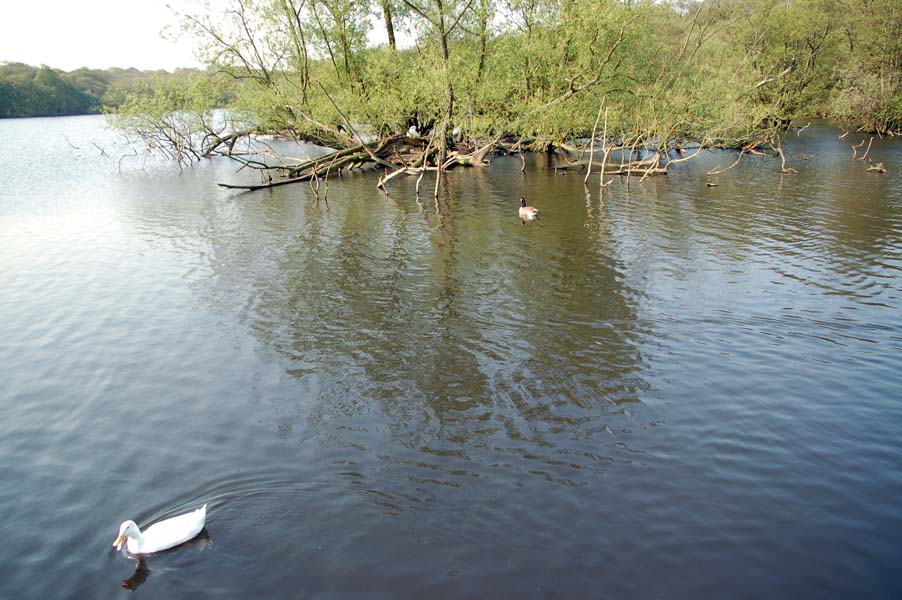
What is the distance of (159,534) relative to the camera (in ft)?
26.2

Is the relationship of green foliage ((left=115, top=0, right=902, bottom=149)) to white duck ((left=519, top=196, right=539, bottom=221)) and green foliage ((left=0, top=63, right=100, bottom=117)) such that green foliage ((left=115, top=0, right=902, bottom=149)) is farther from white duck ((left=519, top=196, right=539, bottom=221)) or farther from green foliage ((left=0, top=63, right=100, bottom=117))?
green foliage ((left=0, top=63, right=100, bottom=117))

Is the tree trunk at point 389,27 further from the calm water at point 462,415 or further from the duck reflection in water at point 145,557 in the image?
the duck reflection in water at point 145,557

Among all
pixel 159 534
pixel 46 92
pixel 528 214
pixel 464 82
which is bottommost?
pixel 159 534

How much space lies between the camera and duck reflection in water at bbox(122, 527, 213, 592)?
25.0ft

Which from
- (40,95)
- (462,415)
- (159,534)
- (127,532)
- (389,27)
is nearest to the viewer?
(127,532)

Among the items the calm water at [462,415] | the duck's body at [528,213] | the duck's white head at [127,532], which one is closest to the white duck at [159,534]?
the duck's white head at [127,532]

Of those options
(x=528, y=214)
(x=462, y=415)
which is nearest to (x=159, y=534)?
(x=462, y=415)

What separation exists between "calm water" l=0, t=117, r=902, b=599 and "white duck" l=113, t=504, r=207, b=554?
28 cm

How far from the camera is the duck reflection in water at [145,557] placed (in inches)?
301

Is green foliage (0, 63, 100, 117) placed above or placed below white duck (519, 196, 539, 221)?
above

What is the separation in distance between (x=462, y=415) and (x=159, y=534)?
575 cm

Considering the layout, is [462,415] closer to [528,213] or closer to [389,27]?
[528,213]

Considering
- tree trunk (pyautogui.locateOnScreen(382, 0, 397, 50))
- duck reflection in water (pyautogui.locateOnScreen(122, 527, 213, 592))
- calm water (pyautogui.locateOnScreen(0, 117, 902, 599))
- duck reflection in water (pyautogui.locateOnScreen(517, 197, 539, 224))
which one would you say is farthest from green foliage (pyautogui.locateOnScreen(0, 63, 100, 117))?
duck reflection in water (pyautogui.locateOnScreen(122, 527, 213, 592))

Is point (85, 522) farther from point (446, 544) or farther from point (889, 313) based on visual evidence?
point (889, 313)
